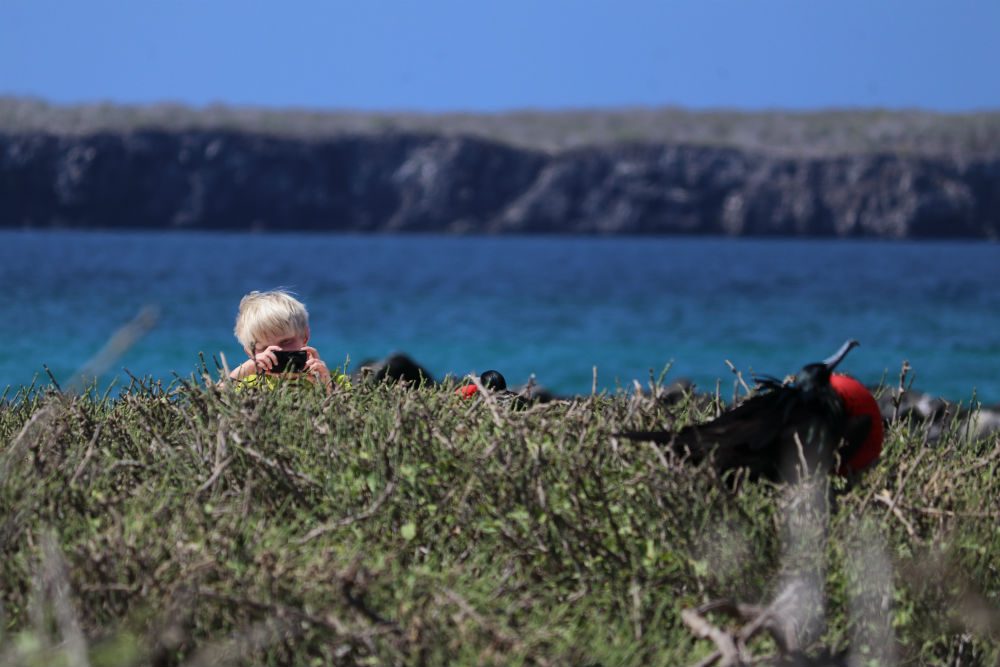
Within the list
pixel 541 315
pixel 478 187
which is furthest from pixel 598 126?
pixel 541 315

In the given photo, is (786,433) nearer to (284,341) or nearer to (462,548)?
(462,548)

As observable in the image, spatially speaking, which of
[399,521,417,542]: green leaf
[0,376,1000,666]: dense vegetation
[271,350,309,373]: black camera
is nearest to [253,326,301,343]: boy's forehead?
[271,350,309,373]: black camera

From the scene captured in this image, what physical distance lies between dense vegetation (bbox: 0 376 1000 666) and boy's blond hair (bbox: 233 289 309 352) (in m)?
1.73

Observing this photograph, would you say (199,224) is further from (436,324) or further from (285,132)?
(436,324)

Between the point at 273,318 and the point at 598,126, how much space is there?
145759 millimetres

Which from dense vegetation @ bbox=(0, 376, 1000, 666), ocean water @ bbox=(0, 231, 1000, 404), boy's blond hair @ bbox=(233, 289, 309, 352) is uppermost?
boy's blond hair @ bbox=(233, 289, 309, 352)

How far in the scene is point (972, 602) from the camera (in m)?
3.82

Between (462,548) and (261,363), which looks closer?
(462,548)

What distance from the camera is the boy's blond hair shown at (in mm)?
6215

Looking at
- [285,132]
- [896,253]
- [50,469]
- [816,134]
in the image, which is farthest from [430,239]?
[50,469]

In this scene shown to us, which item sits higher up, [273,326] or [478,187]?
[273,326]

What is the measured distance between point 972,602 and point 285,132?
5358 inches

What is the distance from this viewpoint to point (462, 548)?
3.99 m

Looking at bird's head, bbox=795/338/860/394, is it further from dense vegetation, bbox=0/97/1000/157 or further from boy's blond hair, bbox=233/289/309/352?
dense vegetation, bbox=0/97/1000/157
